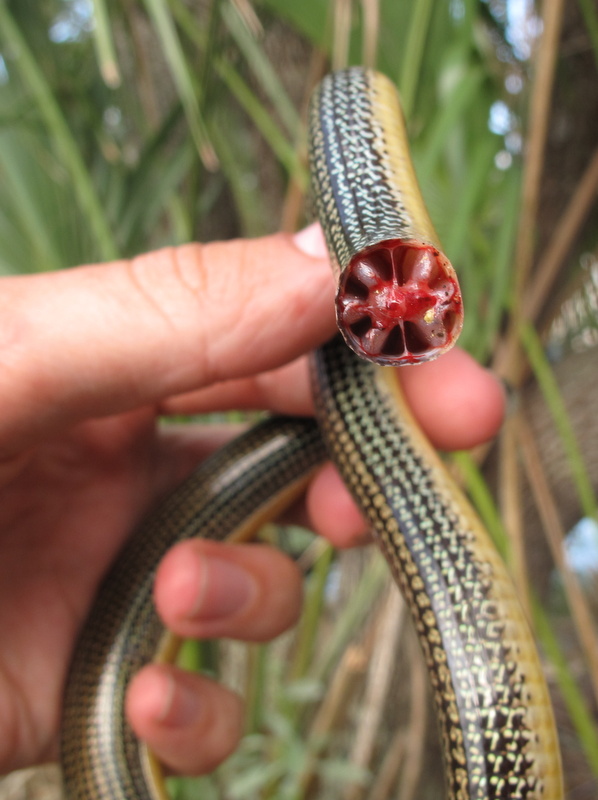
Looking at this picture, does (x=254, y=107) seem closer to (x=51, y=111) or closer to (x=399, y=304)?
(x=51, y=111)

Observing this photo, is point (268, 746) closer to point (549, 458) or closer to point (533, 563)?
point (533, 563)

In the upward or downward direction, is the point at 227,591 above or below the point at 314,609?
above

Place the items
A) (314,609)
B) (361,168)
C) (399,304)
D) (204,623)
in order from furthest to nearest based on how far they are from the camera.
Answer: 1. (314,609)
2. (204,623)
3. (361,168)
4. (399,304)

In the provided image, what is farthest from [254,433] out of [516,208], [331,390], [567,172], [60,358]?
[567,172]

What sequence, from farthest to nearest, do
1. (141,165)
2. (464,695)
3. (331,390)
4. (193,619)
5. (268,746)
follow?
(268,746), (141,165), (193,619), (331,390), (464,695)

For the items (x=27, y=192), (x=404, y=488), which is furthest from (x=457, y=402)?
(x=27, y=192)

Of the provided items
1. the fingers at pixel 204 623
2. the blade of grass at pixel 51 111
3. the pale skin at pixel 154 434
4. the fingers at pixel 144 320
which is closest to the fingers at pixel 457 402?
the pale skin at pixel 154 434
